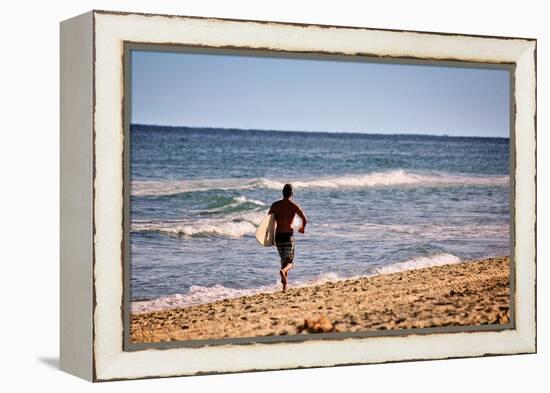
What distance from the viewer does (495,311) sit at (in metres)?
12.6

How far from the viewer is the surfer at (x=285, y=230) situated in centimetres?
1183

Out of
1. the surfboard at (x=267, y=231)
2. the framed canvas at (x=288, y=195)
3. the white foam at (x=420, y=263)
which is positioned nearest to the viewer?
the framed canvas at (x=288, y=195)

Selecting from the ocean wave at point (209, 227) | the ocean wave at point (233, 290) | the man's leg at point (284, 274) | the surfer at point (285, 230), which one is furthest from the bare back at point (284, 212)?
the ocean wave at point (233, 290)

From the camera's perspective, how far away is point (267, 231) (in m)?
11.8

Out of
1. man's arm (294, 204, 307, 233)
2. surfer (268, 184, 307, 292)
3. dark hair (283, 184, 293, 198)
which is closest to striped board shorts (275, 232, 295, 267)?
surfer (268, 184, 307, 292)

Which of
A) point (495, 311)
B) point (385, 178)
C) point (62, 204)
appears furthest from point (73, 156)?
point (495, 311)

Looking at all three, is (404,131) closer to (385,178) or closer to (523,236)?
(385,178)

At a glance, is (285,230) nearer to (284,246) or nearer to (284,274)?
(284,246)

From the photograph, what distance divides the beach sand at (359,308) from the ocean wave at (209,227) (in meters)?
0.53

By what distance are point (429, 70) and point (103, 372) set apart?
12.3ft

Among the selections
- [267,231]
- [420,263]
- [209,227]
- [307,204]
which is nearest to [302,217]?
[307,204]

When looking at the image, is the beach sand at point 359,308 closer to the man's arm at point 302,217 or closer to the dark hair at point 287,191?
the man's arm at point 302,217

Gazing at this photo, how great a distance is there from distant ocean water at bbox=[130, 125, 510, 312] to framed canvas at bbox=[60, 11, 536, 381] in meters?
0.02

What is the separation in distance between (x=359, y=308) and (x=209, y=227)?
4.72ft
